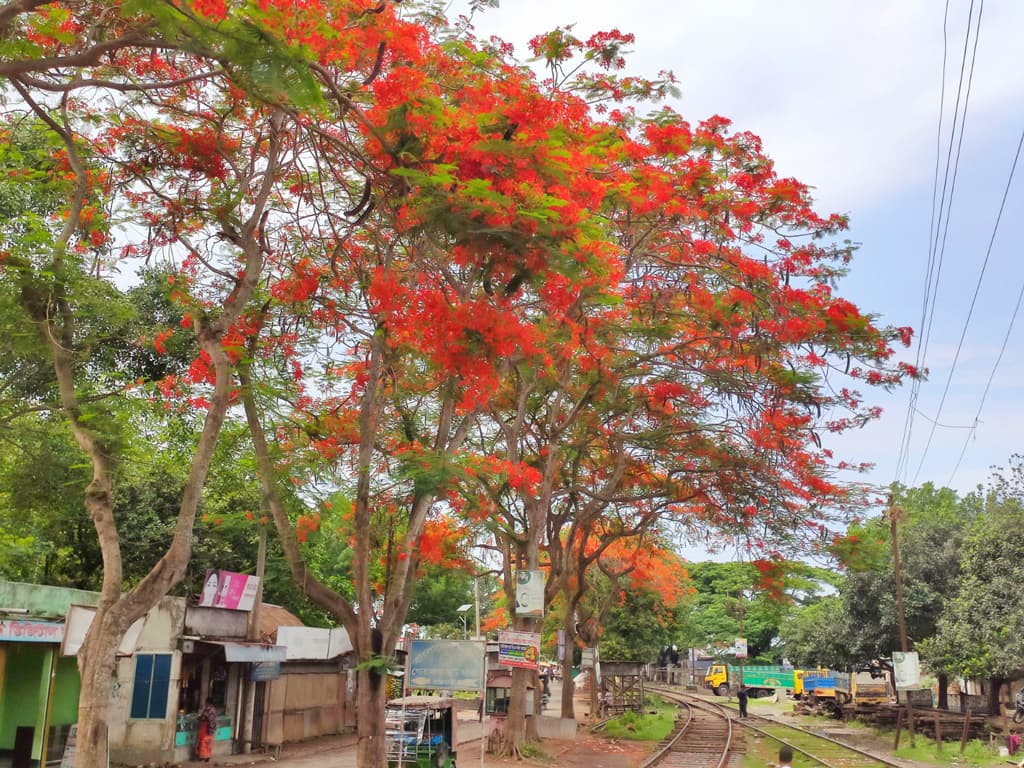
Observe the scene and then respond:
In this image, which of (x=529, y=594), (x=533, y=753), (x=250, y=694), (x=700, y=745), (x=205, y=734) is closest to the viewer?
(x=529, y=594)

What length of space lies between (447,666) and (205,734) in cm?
890

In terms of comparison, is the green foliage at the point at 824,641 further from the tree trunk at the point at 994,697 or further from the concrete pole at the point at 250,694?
the concrete pole at the point at 250,694

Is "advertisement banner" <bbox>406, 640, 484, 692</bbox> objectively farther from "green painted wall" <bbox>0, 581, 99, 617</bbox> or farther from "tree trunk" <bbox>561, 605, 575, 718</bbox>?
"tree trunk" <bbox>561, 605, 575, 718</bbox>

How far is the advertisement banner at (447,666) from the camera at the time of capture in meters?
10.8

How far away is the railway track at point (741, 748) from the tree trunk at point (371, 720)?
34.3 feet

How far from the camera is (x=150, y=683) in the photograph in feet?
54.4

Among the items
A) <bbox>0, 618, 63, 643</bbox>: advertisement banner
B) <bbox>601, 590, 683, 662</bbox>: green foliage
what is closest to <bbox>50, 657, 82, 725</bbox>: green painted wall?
<bbox>0, 618, 63, 643</bbox>: advertisement banner

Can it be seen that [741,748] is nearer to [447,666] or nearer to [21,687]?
[447,666]

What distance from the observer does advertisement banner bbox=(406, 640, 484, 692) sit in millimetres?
10758

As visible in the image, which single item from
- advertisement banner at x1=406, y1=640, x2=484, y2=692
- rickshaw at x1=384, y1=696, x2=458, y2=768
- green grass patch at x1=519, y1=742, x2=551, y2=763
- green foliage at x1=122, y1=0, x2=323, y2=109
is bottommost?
green grass patch at x1=519, y1=742, x2=551, y2=763

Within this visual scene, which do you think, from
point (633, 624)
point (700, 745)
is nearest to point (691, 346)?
point (700, 745)

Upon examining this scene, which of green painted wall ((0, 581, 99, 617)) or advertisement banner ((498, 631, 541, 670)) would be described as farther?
green painted wall ((0, 581, 99, 617))

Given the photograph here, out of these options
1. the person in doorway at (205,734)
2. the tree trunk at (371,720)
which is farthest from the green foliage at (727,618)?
the tree trunk at (371,720)

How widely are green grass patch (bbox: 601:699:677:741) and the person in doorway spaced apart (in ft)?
40.0
